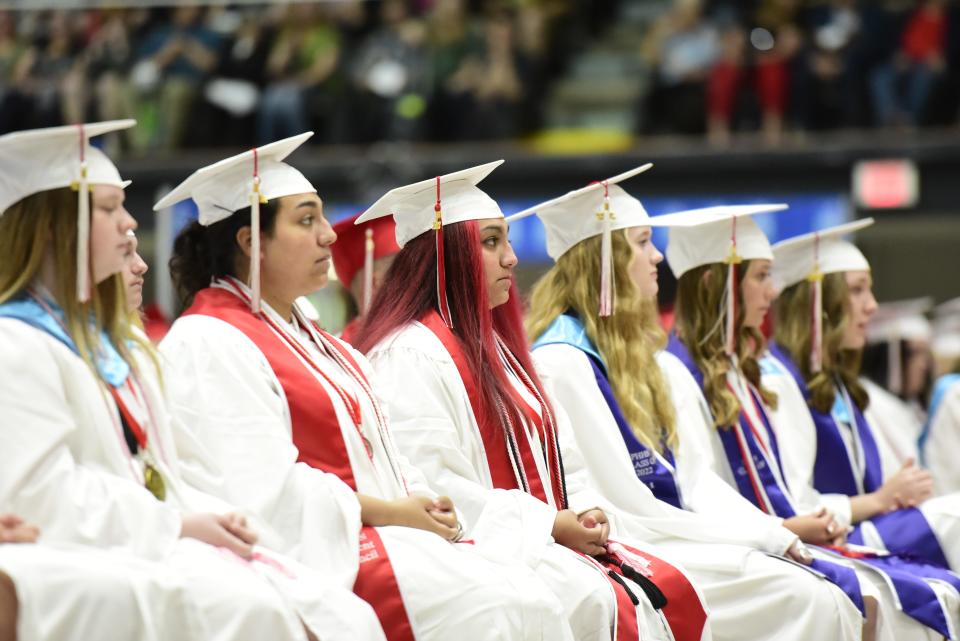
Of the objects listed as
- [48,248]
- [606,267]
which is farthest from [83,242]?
[606,267]

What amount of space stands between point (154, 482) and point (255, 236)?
85 cm

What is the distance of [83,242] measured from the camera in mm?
3375

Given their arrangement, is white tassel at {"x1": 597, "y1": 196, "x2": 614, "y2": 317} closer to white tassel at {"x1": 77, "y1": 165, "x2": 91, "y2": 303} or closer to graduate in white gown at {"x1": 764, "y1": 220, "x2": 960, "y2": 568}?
graduate in white gown at {"x1": 764, "y1": 220, "x2": 960, "y2": 568}

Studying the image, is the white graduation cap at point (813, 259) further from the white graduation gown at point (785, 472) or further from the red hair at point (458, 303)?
the red hair at point (458, 303)

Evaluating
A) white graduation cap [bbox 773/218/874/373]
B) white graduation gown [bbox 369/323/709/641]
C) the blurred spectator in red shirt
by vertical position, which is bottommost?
white graduation gown [bbox 369/323/709/641]

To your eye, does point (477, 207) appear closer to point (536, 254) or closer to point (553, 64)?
point (536, 254)

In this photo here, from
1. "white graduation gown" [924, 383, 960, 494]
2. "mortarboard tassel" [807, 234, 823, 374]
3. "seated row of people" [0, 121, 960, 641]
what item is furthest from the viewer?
"white graduation gown" [924, 383, 960, 494]

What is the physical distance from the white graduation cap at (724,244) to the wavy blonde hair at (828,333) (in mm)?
583

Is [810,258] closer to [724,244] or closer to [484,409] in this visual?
[724,244]

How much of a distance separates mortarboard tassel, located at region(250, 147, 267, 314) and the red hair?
568mm

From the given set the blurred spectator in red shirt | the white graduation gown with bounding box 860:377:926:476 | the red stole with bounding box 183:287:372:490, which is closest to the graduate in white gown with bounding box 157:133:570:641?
the red stole with bounding box 183:287:372:490

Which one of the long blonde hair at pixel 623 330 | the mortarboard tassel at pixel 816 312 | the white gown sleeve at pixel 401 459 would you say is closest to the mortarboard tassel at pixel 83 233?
the white gown sleeve at pixel 401 459

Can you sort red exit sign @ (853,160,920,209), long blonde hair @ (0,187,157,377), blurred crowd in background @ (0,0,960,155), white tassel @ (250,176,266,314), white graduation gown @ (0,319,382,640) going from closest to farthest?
white graduation gown @ (0,319,382,640) < long blonde hair @ (0,187,157,377) < white tassel @ (250,176,266,314) < red exit sign @ (853,160,920,209) < blurred crowd in background @ (0,0,960,155)

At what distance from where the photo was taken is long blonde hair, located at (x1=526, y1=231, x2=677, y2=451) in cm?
504
